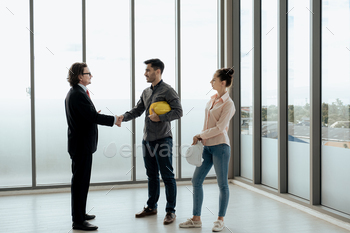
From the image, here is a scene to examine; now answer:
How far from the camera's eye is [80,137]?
9.36ft

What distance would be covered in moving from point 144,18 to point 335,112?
2.80 m

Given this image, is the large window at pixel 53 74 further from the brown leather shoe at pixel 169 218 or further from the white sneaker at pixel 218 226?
the white sneaker at pixel 218 226

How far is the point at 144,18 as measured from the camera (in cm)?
462

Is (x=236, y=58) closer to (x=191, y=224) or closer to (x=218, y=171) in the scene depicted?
(x=218, y=171)

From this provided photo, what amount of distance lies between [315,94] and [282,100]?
57 centimetres

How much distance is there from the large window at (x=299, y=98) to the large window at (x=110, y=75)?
7.02 ft

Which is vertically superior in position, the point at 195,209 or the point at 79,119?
the point at 79,119

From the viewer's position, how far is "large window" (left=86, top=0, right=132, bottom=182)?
14.6 ft

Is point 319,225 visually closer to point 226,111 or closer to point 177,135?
point 226,111

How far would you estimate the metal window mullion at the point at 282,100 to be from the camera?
3.80 metres

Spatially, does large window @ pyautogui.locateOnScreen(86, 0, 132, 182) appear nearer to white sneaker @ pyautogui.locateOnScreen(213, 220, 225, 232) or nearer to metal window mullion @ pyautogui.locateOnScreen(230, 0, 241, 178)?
metal window mullion @ pyautogui.locateOnScreen(230, 0, 241, 178)

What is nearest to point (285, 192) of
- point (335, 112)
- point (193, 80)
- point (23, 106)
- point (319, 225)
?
point (319, 225)

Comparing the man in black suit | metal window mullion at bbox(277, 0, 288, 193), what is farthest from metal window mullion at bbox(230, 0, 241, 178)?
the man in black suit

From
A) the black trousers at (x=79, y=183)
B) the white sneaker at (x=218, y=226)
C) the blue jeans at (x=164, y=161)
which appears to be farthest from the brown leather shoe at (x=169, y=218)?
the black trousers at (x=79, y=183)
